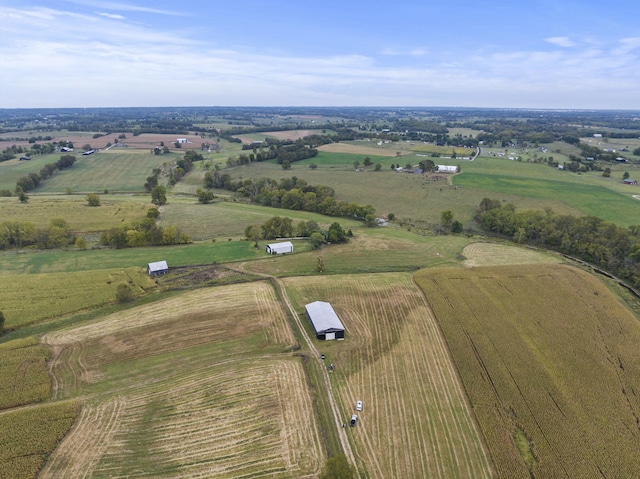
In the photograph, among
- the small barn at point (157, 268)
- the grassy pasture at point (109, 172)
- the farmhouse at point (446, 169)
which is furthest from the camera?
the farmhouse at point (446, 169)

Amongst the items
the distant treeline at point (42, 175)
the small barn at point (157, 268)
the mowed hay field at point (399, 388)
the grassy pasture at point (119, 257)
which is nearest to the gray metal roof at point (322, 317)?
the mowed hay field at point (399, 388)

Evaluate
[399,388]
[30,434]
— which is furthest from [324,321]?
[30,434]

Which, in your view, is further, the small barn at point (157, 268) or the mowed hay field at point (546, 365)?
the small barn at point (157, 268)

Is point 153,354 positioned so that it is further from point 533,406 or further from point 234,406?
point 533,406

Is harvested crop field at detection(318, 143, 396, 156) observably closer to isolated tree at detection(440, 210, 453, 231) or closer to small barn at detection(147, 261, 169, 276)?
isolated tree at detection(440, 210, 453, 231)

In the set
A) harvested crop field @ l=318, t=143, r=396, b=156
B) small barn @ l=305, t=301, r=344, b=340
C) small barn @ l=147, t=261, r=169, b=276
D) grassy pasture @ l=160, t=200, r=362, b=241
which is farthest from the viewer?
harvested crop field @ l=318, t=143, r=396, b=156

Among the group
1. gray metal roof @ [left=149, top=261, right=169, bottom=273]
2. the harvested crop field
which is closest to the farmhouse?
the harvested crop field

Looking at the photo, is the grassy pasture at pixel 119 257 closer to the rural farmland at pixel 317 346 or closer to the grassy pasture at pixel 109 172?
the rural farmland at pixel 317 346
